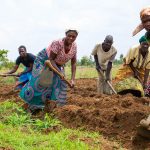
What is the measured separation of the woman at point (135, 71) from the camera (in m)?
8.89

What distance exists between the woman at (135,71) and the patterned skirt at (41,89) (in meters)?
1.69

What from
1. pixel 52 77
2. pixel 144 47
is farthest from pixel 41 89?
pixel 144 47

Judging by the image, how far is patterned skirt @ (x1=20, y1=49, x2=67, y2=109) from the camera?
7.61 metres

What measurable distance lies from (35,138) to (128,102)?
9.69 ft

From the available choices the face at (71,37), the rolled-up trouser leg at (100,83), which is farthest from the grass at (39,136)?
the rolled-up trouser leg at (100,83)

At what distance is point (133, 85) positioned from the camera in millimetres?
8922

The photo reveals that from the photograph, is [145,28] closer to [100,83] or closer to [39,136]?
[39,136]

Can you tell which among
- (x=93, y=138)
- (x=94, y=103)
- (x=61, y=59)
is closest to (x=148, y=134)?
(x=93, y=138)

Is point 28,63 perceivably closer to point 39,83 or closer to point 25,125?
point 39,83

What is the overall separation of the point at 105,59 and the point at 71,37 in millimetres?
3474

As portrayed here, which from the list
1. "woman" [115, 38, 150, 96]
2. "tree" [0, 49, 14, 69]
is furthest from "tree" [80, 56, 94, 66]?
"woman" [115, 38, 150, 96]

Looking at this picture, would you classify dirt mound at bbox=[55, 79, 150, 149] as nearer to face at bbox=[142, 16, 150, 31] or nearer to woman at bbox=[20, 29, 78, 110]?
woman at bbox=[20, 29, 78, 110]

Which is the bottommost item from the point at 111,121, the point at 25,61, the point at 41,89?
the point at 111,121

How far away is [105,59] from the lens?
10562 mm
